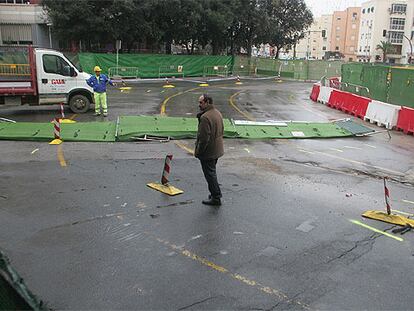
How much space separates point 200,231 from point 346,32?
470ft

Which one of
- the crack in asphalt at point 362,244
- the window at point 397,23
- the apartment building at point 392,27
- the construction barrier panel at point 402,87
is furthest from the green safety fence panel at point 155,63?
the window at point 397,23

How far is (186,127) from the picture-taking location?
14.3 metres

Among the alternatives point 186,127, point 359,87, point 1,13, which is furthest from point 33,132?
point 1,13

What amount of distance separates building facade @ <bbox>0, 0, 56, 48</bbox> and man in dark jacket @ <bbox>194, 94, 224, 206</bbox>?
41.8m

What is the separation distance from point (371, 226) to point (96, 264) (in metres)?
4.40

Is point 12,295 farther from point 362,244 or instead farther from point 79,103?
point 79,103

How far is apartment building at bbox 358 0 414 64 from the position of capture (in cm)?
10581

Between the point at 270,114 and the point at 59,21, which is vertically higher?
the point at 59,21

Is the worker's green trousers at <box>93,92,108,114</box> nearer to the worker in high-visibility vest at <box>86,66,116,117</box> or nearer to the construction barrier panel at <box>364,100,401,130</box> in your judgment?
the worker in high-visibility vest at <box>86,66,116,117</box>

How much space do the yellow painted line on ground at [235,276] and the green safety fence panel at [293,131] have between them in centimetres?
856

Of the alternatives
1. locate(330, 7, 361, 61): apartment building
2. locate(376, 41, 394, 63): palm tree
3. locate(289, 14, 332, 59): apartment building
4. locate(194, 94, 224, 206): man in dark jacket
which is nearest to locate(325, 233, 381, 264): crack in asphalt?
locate(194, 94, 224, 206): man in dark jacket

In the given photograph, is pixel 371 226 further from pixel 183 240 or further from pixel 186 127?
pixel 186 127

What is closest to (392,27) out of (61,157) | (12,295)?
(61,157)

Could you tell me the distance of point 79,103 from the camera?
1781 cm
